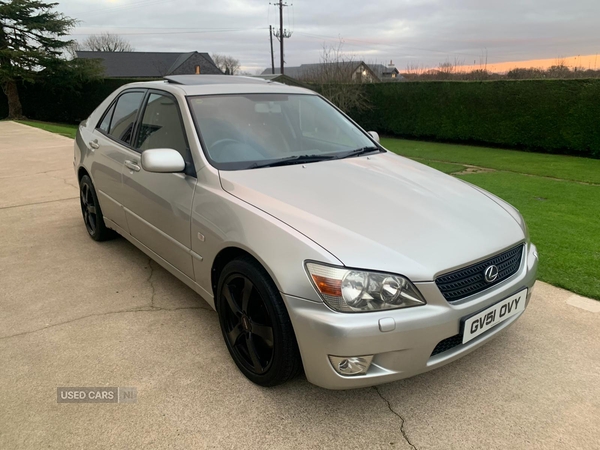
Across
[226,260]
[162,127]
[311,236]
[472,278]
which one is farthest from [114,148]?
[472,278]

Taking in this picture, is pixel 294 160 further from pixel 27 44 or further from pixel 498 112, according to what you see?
pixel 27 44

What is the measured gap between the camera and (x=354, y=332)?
193 cm

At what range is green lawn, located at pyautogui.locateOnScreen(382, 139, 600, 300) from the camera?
3988 millimetres

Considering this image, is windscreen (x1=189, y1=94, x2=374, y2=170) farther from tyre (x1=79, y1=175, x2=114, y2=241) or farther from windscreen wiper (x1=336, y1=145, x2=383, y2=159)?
tyre (x1=79, y1=175, x2=114, y2=241)

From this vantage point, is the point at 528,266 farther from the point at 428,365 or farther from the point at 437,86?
the point at 437,86

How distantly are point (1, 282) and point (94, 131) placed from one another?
1.65 meters

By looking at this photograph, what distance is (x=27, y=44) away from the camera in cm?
2658

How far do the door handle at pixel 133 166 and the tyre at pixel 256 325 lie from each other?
1.36 meters

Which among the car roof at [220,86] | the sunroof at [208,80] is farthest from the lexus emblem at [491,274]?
the sunroof at [208,80]

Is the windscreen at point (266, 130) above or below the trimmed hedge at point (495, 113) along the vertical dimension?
above

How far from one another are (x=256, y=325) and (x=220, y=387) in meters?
0.43

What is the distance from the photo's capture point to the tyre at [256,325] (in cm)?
217

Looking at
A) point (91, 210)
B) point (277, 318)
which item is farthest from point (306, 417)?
point (91, 210)

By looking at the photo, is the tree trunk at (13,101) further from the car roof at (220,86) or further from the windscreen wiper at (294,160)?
the windscreen wiper at (294,160)
